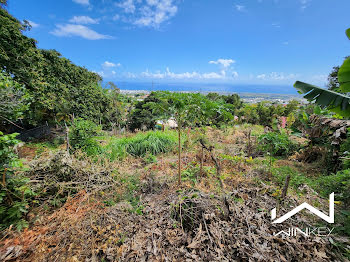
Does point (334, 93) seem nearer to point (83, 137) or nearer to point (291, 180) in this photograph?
point (291, 180)

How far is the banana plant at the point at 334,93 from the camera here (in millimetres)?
2395

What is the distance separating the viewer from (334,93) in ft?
8.95

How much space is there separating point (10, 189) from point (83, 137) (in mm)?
2615

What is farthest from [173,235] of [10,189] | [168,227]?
[10,189]

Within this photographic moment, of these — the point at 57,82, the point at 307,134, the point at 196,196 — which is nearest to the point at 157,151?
the point at 196,196

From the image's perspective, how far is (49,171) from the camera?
3.06 m

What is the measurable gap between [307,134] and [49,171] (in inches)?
296

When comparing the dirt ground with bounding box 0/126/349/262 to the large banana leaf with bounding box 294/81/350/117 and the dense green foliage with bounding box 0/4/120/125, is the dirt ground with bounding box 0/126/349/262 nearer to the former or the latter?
the large banana leaf with bounding box 294/81/350/117

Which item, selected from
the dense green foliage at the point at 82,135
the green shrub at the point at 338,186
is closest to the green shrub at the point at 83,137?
the dense green foliage at the point at 82,135

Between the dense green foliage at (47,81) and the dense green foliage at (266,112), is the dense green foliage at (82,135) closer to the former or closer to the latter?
the dense green foliage at (47,81)

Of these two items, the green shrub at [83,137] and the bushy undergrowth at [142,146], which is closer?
the green shrub at [83,137]

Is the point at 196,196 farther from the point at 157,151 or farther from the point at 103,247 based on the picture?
the point at 157,151

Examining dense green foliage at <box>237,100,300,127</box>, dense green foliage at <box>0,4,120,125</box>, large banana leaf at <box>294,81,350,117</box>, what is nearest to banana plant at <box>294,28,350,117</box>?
large banana leaf at <box>294,81,350,117</box>

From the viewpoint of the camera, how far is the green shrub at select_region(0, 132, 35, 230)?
80.8 inches
